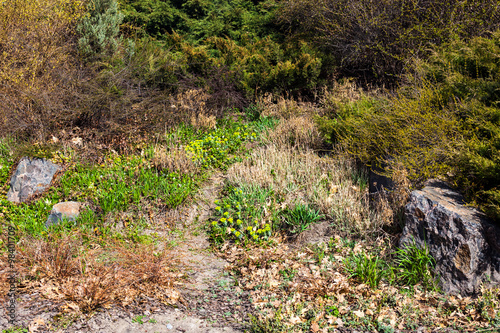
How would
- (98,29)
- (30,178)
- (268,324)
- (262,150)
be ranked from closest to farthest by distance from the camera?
(268,324), (30,178), (262,150), (98,29)

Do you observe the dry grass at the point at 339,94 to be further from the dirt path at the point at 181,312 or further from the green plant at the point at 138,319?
the green plant at the point at 138,319

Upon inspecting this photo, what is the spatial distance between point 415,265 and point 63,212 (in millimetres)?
4416

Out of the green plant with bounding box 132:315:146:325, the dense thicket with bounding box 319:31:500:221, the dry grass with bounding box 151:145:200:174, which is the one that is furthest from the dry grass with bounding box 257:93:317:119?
the green plant with bounding box 132:315:146:325

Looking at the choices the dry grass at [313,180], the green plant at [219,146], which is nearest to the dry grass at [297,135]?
the dry grass at [313,180]

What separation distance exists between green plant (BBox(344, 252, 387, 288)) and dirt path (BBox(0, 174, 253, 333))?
1.18 meters

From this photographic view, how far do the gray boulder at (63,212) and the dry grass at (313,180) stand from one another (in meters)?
2.23

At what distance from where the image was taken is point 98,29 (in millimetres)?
8000

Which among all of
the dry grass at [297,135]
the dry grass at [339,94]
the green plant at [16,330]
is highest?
the dry grass at [339,94]

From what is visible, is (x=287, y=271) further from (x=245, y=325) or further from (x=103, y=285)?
(x=103, y=285)

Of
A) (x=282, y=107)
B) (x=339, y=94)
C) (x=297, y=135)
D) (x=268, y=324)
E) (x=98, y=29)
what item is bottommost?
(x=268, y=324)

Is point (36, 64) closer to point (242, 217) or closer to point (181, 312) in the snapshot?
point (242, 217)

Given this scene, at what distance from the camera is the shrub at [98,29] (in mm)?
7973

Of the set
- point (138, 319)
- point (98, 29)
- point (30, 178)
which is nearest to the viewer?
point (138, 319)

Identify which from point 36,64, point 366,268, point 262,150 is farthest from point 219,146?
point 36,64
